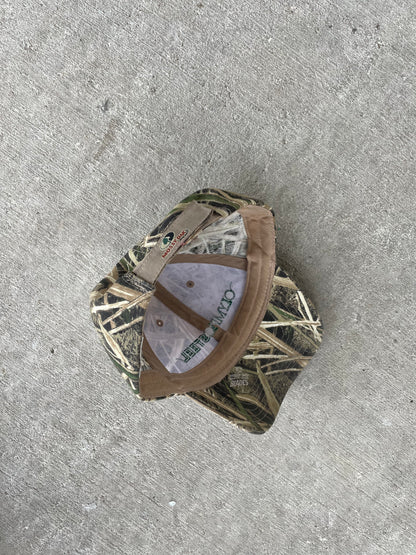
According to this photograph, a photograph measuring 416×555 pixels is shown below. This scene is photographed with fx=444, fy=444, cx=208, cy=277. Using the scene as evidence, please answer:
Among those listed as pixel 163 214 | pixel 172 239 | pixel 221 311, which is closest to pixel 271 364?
pixel 221 311

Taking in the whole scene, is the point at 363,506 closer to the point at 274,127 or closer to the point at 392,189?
the point at 392,189

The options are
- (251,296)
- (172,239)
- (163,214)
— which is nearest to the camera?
(172,239)

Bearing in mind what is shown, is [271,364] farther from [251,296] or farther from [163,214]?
[163,214]

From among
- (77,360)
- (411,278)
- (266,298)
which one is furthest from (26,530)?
(411,278)

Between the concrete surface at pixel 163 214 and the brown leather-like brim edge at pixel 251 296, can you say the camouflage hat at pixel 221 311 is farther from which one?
the concrete surface at pixel 163 214

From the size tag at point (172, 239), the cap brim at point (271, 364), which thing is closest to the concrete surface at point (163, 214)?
the cap brim at point (271, 364)
